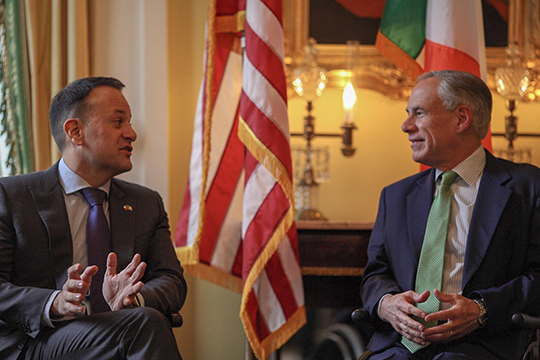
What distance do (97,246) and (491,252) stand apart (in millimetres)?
1489

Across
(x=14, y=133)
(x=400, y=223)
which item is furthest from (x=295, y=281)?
(x=14, y=133)

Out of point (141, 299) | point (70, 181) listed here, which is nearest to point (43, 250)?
point (70, 181)

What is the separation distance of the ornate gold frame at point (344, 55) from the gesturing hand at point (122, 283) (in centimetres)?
203

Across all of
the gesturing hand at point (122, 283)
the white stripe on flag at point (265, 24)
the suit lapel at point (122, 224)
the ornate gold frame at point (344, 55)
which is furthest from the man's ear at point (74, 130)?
the ornate gold frame at point (344, 55)

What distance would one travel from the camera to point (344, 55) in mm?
3639

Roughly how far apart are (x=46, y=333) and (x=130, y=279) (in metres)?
0.35

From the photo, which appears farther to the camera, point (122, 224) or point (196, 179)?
point (196, 179)

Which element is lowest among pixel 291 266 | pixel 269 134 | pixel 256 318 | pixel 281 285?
pixel 256 318

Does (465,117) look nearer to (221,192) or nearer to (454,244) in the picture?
(454,244)

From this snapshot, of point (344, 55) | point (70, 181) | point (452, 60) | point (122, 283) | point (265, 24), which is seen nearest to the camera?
point (122, 283)

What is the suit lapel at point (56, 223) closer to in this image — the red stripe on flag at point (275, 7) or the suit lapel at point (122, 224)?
the suit lapel at point (122, 224)

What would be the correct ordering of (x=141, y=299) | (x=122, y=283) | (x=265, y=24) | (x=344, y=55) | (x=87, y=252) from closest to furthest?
(x=122, y=283) → (x=141, y=299) → (x=87, y=252) → (x=265, y=24) → (x=344, y=55)

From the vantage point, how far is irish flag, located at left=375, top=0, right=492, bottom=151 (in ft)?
9.79

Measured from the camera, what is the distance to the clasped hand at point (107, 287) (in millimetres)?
1854
